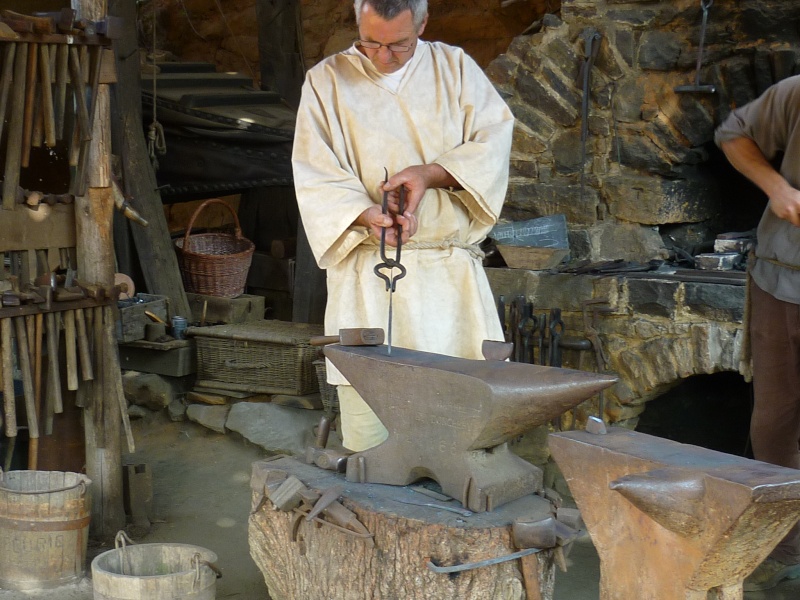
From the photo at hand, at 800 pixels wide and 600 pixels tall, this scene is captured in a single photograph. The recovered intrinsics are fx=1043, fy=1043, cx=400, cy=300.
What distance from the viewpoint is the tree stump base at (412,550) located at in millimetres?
2412

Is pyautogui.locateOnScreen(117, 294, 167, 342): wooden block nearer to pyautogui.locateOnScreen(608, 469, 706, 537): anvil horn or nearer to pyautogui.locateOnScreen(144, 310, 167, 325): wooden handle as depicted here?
pyautogui.locateOnScreen(144, 310, 167, 325): wooden handle

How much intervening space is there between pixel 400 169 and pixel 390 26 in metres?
0.41

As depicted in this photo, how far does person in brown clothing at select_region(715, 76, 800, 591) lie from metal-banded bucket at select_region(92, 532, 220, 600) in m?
1.85

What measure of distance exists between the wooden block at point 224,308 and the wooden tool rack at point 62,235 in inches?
72.5

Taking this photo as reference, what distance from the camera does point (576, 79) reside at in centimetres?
478

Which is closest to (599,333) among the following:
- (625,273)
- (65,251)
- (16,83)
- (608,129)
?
(625,273)

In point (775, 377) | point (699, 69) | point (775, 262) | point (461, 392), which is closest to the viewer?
point (461, 392)

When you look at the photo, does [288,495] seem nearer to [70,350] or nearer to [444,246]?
[444,246]

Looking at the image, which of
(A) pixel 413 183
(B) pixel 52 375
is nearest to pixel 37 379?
(B) pixel 52 375

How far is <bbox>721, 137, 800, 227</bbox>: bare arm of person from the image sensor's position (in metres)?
3.03

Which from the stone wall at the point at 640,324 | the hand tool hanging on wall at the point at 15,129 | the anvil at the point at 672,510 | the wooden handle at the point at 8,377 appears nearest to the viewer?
the anvil at the point at 672,510

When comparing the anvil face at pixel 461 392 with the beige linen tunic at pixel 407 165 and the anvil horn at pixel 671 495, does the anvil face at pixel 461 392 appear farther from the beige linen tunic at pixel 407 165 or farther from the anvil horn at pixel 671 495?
the anvil horn at pixel 671 495

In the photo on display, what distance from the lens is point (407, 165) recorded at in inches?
116

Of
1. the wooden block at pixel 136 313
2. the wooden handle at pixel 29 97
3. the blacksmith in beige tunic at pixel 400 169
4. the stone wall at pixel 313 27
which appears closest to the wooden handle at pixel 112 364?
the wooden handle at pixel 29 97
